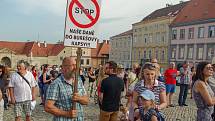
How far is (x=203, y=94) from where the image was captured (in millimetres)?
5391

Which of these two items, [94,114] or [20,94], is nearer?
[20,94]

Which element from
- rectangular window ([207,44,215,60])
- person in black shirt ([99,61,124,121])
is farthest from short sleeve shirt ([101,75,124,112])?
rectangular window ([207,44,215,60])

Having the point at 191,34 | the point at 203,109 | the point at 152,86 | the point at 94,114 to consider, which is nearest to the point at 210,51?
the point at 191,34

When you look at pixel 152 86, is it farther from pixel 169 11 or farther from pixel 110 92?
pixel 169 11

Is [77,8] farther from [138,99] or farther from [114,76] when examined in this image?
[114,76]

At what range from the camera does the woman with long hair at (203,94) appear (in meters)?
5.38

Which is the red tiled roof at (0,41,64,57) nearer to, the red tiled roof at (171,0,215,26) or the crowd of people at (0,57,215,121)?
the red tiled roof at (171,0,215,26)

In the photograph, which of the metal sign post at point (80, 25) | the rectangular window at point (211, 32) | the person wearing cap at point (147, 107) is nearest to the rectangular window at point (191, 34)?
the rectangular window at point (211, 32)

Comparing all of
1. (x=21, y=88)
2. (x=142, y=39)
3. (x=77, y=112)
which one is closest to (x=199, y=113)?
(x=77, y=112)

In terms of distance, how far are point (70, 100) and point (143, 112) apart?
94cm

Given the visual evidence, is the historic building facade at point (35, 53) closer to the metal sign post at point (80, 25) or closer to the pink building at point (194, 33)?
the pink building at point (194, 33)

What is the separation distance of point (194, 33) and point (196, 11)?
5342 millimetres

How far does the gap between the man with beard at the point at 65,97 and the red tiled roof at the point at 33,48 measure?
89.0 m

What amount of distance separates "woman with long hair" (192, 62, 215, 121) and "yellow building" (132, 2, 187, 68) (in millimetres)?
56662
